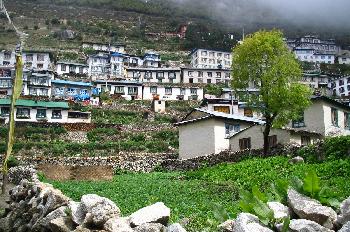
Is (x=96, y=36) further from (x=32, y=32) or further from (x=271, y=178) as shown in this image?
(x=271, y=178)

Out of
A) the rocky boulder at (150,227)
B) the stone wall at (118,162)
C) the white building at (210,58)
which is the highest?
the white building at (210,58)

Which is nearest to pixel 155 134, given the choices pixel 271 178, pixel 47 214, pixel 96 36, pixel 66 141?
pixel 66 141

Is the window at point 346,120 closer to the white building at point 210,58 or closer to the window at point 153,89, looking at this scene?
the window at point 153,89

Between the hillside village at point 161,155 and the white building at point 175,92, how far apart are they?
0.23m

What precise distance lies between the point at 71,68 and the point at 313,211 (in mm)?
123095

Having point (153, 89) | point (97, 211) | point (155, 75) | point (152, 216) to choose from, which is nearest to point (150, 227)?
point (152, 216)

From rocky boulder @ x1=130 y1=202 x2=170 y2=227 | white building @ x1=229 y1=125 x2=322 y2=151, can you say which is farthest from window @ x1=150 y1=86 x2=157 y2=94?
rocky boulder @ x1=130 y1=202 x2=170 y2=227

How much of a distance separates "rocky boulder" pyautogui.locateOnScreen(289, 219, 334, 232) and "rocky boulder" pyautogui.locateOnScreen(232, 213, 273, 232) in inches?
13.6

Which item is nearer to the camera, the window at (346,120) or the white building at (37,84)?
the window at (346,120)

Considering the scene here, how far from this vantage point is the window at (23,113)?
249 ft

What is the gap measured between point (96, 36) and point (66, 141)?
117 meters

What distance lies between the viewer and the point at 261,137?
42.2m

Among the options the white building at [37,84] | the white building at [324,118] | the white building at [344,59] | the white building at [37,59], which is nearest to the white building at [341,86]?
the white building at [344,59]

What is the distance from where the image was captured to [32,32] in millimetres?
175250
